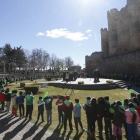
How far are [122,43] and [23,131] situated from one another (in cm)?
3409

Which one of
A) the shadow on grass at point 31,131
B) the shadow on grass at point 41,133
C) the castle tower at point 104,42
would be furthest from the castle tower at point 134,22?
the shadow on grass at point 31,131

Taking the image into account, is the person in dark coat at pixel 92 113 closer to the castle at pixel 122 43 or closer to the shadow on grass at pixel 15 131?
the shadow on grass at pixel 15 131

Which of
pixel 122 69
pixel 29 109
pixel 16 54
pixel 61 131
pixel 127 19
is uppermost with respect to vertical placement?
pixel 127 19

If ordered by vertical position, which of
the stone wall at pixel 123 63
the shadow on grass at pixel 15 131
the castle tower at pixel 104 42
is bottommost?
→ the shadow on grass at pixel 15 131

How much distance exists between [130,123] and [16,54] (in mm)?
60432

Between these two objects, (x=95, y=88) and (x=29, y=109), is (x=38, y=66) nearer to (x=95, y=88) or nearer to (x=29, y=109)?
(x=95, y=88)

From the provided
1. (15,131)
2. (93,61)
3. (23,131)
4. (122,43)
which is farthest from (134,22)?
(15,131)

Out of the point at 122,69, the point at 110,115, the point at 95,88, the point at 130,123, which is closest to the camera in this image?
the point at 130,123

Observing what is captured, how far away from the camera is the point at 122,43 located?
33.5 meters

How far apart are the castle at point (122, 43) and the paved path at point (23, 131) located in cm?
2381

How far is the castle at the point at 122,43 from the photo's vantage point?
87.3ft

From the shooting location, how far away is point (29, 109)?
21.7 ft

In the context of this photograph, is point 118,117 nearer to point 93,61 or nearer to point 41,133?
point 41,133

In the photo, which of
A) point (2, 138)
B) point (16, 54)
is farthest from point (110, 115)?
point (16, 54)
